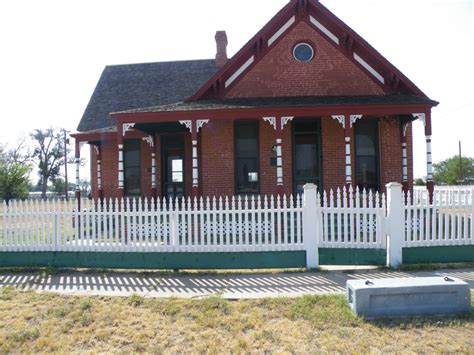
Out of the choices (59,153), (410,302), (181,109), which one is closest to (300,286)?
(410,302)

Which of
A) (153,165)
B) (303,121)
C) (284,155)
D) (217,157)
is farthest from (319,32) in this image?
(153,165)

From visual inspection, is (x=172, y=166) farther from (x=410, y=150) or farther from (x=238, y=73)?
(x=410, y=150)

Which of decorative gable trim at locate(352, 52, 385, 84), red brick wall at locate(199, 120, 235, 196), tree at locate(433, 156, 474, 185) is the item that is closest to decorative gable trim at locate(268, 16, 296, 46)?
decorative gable trim at locate(352, 52, 385, 84)

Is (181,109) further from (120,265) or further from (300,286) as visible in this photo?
(300,286)

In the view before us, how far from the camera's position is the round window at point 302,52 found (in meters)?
12.5

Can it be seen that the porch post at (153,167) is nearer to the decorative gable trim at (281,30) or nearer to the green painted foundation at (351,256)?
the decorative gable trim at (281,30)

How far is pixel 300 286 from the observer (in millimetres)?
6262

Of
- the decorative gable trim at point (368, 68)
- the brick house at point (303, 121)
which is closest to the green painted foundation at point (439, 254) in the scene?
the brick house at point (303, 121)

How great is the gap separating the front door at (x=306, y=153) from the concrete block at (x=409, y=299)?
7640mm

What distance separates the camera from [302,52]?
1250cm

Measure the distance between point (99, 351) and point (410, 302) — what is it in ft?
12.6

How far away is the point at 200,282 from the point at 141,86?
13054mm

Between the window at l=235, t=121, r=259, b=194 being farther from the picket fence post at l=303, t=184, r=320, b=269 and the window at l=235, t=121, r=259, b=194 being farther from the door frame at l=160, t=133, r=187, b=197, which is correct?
the picket fence post at l=303, t=184, r=320, b=269

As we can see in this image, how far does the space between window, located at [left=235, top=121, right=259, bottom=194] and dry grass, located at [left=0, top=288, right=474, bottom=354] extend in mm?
7186
